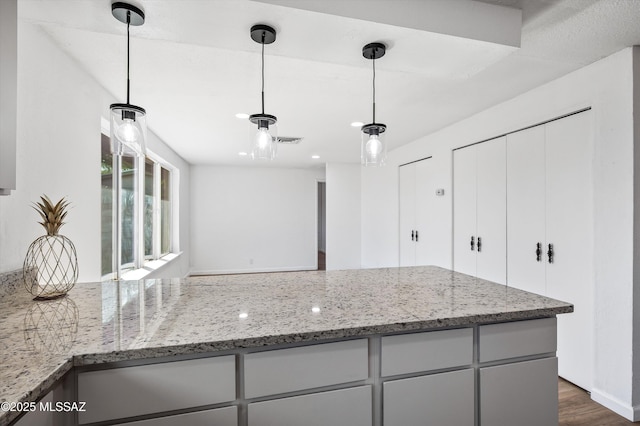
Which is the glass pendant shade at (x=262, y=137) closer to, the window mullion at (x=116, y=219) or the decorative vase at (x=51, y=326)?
the decorative vase at (x=51, y=326)

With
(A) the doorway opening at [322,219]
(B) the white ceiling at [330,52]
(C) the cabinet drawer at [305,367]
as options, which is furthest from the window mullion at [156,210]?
(C) the cabinet drawer at [305,367]

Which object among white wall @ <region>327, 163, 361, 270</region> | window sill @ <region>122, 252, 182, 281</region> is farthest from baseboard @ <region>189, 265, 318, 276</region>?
window sill @ <region>122, 252, 182, 281</region>

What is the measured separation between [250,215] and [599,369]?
19.6 feet

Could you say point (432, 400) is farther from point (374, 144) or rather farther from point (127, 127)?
point (127, 127)

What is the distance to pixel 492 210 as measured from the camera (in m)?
3.26

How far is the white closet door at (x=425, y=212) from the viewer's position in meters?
4.32

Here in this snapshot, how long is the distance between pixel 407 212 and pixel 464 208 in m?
1.32

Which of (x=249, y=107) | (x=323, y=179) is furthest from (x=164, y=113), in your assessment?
(x=323, y=179)

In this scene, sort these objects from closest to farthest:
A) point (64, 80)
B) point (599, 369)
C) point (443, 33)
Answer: point (443, 33) < point (64, 80) < point (599, 369)

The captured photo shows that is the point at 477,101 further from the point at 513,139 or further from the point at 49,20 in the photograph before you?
the point at 49,20

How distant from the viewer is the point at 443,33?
4.84 feet

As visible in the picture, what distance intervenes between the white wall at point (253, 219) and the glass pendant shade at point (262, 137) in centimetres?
515

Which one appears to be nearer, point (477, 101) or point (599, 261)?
point (599, 261)

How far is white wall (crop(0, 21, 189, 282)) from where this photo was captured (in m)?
1.56
